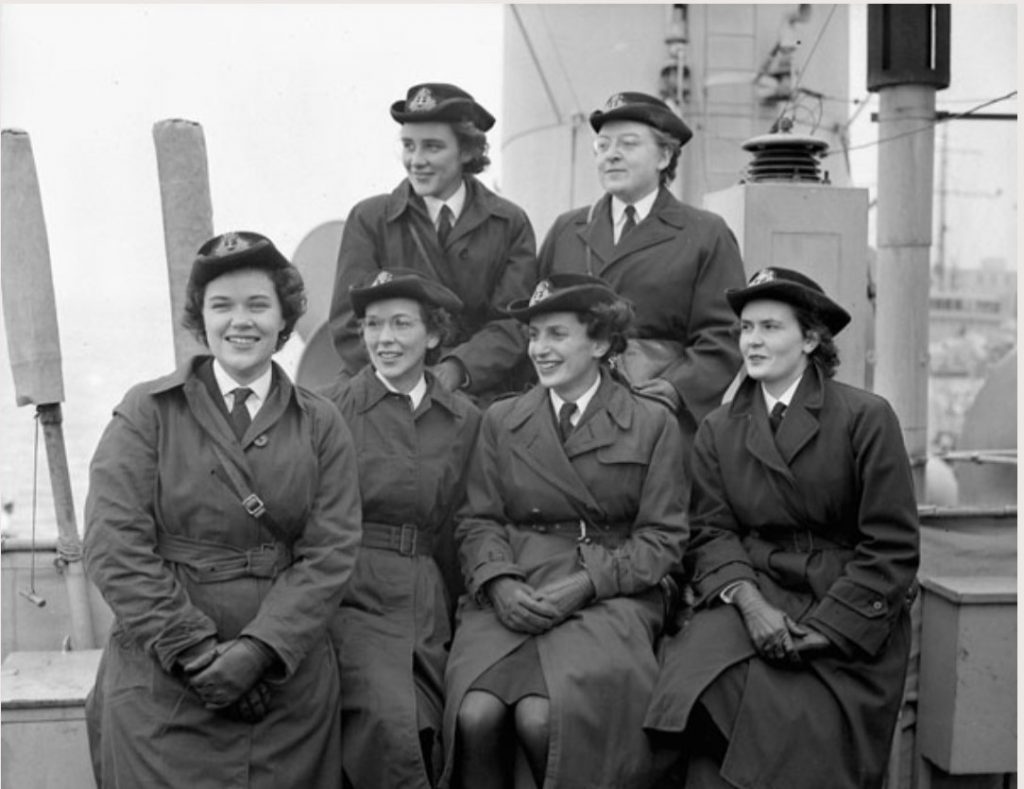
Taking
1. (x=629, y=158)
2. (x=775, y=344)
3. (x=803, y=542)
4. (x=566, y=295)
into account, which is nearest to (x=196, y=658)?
(x=566, y=295)

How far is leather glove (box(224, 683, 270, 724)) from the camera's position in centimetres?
341

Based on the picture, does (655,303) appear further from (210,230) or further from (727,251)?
(210,230)

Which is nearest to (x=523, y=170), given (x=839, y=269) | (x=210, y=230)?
(x=839, y=269)

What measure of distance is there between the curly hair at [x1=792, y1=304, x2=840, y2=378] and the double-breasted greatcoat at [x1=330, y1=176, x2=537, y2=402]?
47.0 inches

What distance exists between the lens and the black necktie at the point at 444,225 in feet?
16.0

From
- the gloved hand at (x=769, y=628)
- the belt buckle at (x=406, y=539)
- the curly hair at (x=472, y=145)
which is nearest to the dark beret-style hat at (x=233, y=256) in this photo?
the belt buckle at (x=406, y=539)

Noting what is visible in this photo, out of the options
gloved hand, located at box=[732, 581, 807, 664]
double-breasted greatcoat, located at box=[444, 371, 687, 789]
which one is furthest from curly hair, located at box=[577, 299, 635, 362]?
gloved hand, located at box=[732, 581, 807, 664]

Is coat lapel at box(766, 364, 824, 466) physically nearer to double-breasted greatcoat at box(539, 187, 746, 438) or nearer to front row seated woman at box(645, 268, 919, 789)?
front row seated woman at box(645, 268, 919, 789)

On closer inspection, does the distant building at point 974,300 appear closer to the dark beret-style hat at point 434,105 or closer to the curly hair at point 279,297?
the dark beret-style hat at point 434,105

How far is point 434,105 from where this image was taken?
468 cm

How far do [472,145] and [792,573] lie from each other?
205 cm

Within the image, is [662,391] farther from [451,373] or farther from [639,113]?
[639,113]

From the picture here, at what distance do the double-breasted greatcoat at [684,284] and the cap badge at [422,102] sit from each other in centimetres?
82

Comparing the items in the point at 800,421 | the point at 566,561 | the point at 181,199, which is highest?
the point at 181,199
